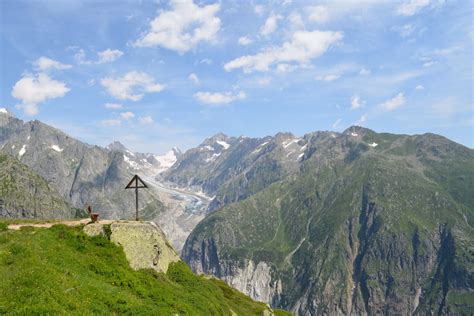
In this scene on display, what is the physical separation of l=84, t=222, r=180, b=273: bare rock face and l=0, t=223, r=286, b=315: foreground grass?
3.81 feet

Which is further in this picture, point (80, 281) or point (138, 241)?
point (138, 241)

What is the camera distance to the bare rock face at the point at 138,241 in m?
46.6

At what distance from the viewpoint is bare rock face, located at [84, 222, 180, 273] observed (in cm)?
4659

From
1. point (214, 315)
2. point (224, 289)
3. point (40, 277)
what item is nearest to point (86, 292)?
point (40, 277)

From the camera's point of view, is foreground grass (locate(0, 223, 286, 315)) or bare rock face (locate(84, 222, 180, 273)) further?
bare rock face (locate(84, 222, 180, 273))

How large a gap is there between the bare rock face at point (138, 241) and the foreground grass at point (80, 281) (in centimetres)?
116

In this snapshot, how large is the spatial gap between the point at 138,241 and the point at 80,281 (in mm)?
15074

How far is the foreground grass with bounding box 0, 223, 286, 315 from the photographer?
2752 centimetres

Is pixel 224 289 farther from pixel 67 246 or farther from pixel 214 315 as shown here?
pixel 67 246

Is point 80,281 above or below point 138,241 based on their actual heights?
below

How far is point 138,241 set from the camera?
48.4 meters

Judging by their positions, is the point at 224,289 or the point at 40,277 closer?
the point at 40,277

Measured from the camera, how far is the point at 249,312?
78625mm

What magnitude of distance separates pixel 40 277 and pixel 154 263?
20.5 meters
